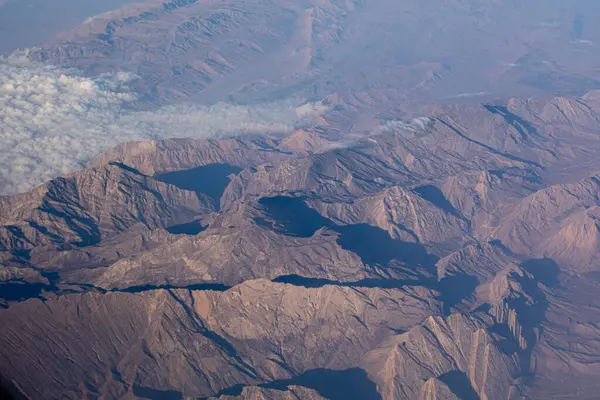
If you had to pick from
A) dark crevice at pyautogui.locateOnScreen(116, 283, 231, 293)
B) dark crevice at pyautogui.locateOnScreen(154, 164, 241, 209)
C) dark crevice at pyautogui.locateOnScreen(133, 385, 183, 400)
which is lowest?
dark crevice at pyautogui.locateOnScreen(154, 164, 241, 209)

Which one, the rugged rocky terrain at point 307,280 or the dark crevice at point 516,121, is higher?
the rugged rocky terrain at point 307,280

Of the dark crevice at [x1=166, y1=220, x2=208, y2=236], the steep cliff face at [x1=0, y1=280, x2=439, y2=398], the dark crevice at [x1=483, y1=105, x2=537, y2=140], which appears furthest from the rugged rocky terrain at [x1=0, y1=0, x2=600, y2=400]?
the dark crevice at [x1=483, y1=105, x2=537, y2=140]

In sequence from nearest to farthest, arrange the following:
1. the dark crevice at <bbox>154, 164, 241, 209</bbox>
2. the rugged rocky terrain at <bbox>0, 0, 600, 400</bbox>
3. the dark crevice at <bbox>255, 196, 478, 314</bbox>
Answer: the rugged rocky terrain at <bbox>0, 0, 600, 400</bbox> → the dark crevice at <bbox>255, 196, 478, 314</bbox> → the dark crevice at <bbox>154, 164, 241, 209</bbox>

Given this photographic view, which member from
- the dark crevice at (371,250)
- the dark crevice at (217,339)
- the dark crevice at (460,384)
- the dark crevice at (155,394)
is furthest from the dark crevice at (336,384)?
the dark crevice at (371,250)

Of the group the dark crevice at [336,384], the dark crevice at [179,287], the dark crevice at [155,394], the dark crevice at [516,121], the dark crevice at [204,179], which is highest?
the dark crevice at [179,287]

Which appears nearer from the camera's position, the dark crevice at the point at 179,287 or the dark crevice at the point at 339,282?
the dark crevice at the point at 179,287

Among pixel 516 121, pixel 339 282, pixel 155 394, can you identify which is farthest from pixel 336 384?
pixel 516 121

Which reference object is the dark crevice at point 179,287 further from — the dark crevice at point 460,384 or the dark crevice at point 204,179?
the dark crevice at point 204,179

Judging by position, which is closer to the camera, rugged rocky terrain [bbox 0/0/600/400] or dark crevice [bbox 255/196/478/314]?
rugged rocky terrain [bbox 0/0/600/400]

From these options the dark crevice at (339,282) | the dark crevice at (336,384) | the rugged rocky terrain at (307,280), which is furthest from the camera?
the dark crevice at (339,282)

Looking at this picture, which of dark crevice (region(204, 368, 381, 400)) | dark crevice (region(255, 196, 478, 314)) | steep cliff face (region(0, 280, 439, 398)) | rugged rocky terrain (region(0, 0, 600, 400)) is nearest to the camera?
dark crevice (region(204, 368, 381, 400))

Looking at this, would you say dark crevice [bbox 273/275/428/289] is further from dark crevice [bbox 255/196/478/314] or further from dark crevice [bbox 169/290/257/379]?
dark crevice [bbox 169/290/257/379]

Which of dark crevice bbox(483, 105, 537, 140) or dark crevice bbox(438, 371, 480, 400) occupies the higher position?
dark crevice bbox(438, 371, 480, 400)
